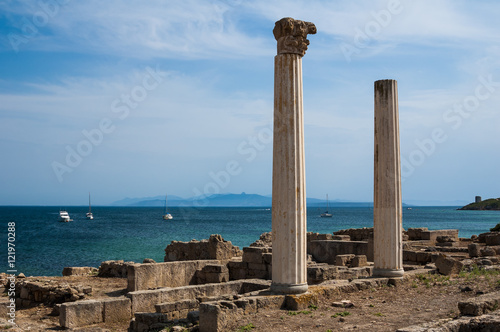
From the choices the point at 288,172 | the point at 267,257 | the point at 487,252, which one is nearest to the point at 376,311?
the point at 288,172

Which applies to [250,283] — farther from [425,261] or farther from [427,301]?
[425,261]

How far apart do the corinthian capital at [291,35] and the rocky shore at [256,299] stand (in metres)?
4.00

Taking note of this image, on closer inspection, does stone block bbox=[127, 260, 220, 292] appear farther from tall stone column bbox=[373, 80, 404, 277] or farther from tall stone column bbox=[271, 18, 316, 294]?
tall stone column bbox=[373, 80, 404, 277]

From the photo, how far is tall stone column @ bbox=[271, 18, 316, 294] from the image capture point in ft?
28.2

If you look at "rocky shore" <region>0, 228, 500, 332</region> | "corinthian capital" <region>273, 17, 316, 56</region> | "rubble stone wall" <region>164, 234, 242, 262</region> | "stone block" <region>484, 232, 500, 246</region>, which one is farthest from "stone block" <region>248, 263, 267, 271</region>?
"stone block" <region>484, 232, 500, 246</region>

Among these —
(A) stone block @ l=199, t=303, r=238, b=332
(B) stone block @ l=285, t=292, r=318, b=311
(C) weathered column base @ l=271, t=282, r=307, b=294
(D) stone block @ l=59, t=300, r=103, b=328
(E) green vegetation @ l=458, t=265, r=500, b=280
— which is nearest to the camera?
(A) stone block @ l=199, t=303, r=238, b=332

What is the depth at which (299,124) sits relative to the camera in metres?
8.74

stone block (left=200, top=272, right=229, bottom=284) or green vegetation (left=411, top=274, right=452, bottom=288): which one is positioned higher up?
green vegetation (left=411, top=274, right=452, bottom=288)

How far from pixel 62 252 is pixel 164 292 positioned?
119 feet

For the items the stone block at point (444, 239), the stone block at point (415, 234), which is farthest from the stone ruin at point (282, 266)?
the stone block at point (415, 234)

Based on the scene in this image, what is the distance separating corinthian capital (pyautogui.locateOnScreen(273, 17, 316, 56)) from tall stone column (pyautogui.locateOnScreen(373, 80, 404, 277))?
2.92 m

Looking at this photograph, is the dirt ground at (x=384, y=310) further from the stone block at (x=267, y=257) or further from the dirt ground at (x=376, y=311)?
the stone block at (x=267, y=257)

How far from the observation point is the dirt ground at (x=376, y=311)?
23.8 feet

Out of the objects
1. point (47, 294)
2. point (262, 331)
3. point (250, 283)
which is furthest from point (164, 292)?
point (262, 331)
